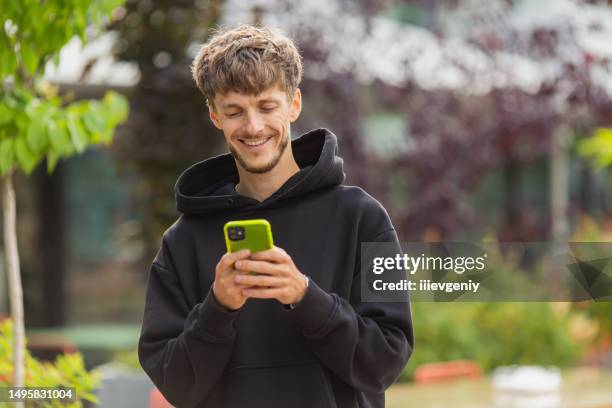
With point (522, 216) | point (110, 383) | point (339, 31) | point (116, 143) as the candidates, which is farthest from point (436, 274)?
point (522, 216)

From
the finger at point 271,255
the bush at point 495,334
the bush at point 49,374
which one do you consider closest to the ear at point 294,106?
the finger at point 271,255

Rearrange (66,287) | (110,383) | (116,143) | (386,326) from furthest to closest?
(66,287)
(116,143)
(110,383)
(386,326)

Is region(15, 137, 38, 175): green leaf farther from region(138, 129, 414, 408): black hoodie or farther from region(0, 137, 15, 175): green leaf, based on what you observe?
region(138, 129, 414, 408): black hoodie

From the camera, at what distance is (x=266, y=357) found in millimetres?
2158

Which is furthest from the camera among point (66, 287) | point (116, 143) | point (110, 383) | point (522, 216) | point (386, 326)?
point (66, 287)

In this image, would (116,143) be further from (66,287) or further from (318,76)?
(66,287)

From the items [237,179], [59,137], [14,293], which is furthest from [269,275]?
[14,293]

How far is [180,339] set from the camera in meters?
2.09

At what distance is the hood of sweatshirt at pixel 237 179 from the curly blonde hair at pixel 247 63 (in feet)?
0.58

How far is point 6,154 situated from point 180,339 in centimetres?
161

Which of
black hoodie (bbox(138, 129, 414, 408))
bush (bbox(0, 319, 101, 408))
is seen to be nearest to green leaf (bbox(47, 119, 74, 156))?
bush (bbox(0, 319, 101, 408))

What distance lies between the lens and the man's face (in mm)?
2119

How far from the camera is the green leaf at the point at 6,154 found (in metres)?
3.45

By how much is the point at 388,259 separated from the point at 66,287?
10390mm
